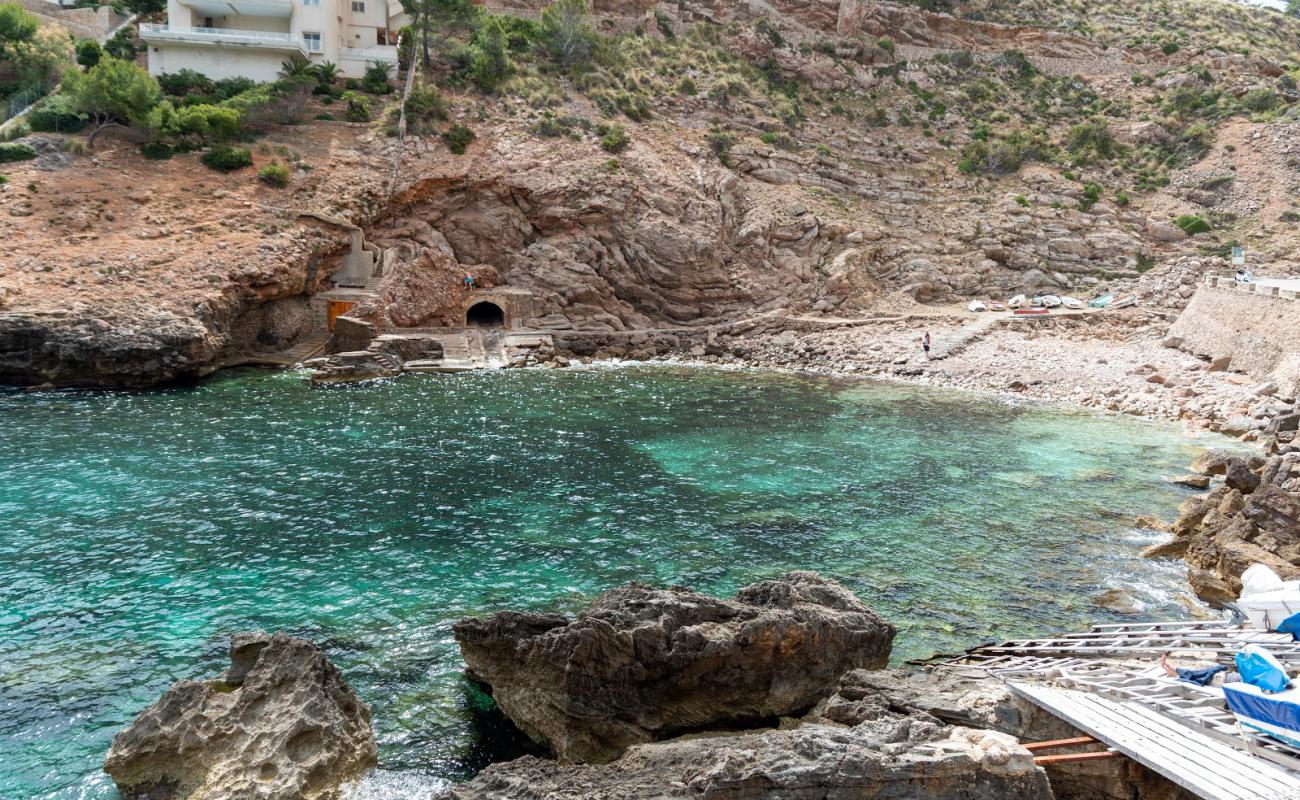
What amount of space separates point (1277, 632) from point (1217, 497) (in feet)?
34.7

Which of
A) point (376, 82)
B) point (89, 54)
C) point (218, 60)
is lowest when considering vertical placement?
point (376, 82)

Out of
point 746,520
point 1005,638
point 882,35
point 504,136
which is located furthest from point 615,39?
point 1005,638

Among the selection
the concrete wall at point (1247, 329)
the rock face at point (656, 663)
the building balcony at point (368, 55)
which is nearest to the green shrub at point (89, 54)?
the building balcony at point (368, 55)

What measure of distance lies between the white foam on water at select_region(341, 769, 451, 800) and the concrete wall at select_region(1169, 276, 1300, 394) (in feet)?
112

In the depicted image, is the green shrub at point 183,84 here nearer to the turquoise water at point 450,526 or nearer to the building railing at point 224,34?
the building railing at point 224,34

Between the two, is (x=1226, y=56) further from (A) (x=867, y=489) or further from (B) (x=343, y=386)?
(B) (x=343, y=386)

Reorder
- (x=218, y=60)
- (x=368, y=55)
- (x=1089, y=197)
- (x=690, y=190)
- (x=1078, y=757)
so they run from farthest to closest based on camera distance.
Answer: (x=1089, y=197)
(x=368, y=55)
(x=690, y=190)
(x=218, y=60)
(x=1078, y=757)

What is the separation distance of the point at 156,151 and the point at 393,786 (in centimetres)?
4163

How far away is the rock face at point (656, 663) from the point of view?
9586mm

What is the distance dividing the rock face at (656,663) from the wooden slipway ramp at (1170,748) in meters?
2.52

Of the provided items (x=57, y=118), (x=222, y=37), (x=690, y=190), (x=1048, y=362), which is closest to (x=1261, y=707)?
(x=1048, y=362)

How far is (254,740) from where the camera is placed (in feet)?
28.4

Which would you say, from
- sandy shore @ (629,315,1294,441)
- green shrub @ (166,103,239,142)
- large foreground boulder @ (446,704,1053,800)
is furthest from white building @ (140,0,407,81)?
large foreground boulder @ (446,704,1053,800)

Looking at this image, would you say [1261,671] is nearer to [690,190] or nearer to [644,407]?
[644,407]
